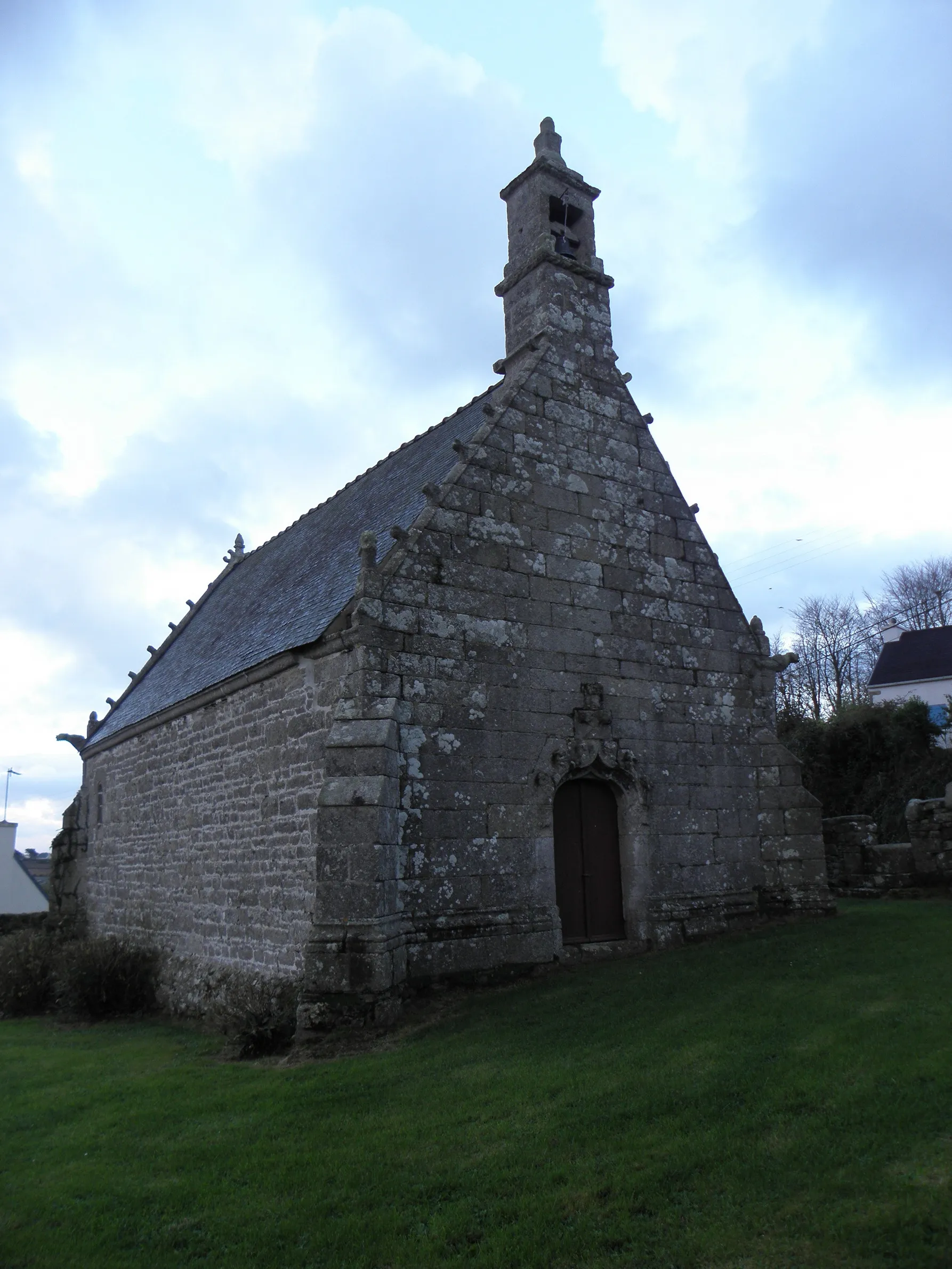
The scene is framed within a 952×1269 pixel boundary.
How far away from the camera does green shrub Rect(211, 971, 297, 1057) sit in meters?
8.09

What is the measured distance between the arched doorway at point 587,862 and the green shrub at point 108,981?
21.1ft

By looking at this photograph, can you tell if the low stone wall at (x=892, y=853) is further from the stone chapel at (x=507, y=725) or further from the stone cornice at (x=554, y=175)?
the stone cornice at (x=554, y=175)

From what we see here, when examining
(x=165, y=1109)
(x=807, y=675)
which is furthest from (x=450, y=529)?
(x=807, y=675)

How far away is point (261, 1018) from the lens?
823cm

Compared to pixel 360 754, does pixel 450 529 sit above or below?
above

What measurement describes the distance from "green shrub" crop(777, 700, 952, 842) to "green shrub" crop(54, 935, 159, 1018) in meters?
12.7

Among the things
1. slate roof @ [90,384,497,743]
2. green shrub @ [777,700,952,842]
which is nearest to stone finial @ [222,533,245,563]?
slate roof @ [90,384,497,743]

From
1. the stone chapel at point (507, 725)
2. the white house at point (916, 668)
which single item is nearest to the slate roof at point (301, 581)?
the stone chapel at point (507, 725)

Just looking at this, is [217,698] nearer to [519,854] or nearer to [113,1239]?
[519,854]

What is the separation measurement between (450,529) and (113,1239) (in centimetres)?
677

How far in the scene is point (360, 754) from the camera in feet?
27.6

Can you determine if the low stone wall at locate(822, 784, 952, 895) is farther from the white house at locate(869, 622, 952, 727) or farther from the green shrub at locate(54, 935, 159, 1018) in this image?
the white house at locate(869, 622, 952, 727)

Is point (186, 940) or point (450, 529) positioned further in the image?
point (186, 940)

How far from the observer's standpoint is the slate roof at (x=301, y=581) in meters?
11.2
